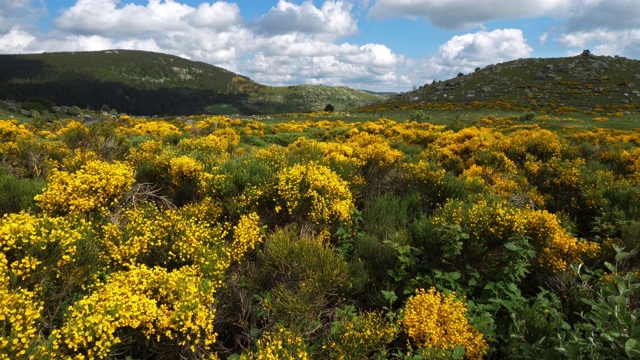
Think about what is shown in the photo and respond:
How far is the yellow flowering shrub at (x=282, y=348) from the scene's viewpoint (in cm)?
343

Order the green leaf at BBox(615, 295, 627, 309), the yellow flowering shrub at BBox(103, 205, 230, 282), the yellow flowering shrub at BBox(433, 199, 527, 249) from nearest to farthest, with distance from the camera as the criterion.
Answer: the green leaf at BBox(615, 295, 627, 309)
the yellow flowering shrub at BBox(103, 205, 230, 282)
the yellow flowering shrub at BBox(433, 199, 527, 249)

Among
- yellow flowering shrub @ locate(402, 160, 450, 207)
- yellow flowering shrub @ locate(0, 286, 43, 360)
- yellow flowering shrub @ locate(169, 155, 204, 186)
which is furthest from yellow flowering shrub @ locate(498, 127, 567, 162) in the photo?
yellow flowering shrub @ locate(0, 286, 43, 360)

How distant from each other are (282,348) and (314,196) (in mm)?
3245

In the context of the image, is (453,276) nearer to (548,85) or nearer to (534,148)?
(534,148)

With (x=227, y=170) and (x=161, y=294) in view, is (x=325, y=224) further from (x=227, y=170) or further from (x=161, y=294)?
(x=161, y=294)

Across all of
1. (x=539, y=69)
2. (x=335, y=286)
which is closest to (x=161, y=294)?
(x=335, y=286)

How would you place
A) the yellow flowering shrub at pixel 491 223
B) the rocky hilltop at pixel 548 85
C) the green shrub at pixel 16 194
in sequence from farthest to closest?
1. the rocky hilltop at pixel 548 85
2. the green shrub at pixel 16 194
3. the yellow flowering shrub at pixel 491 223

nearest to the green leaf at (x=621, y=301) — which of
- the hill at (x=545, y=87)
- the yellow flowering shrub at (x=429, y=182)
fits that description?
the yellow flowering shrub at (x=429, y=182)

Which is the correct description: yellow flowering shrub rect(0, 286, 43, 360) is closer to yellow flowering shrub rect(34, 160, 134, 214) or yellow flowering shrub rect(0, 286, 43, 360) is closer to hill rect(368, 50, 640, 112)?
yellow flowering shrub rect(34, 160, 134, 214)

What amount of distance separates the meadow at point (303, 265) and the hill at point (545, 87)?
44.7 meters

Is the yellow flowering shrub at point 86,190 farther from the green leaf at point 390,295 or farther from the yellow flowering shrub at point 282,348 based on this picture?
the green leaf at point 390,295

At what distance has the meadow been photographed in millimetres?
3547

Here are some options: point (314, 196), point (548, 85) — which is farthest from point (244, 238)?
point (548, 85)

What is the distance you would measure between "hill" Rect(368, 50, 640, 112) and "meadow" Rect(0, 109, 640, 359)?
147 ft
